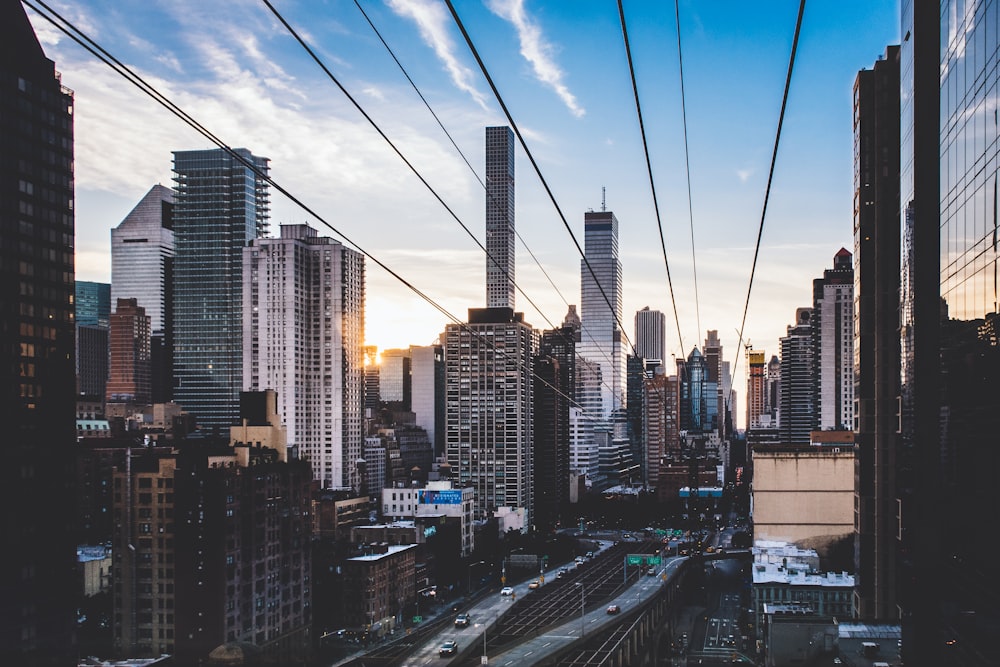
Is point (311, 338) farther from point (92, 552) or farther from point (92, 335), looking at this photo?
point (92, 552)

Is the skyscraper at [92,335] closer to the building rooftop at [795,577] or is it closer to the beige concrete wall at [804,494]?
the beige concrete wall at [804,494]

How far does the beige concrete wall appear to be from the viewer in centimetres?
3950

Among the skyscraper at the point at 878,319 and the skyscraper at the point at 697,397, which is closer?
the skyscraper at the point at 878,319

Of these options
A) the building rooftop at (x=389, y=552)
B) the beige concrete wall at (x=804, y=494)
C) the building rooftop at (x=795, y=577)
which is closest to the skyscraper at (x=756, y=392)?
the beige concrete wall at (x=804, y=494)

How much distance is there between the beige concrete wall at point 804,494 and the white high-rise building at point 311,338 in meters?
42.6

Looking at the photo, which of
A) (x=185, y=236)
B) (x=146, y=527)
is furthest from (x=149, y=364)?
(x=146, y=527)


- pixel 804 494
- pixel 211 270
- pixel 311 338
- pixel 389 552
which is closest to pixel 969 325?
pixel 804 494

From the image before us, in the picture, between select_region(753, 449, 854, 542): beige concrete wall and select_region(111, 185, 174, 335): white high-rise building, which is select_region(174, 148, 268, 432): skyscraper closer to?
select_region(111, 185, 174, 335): white high-rise building

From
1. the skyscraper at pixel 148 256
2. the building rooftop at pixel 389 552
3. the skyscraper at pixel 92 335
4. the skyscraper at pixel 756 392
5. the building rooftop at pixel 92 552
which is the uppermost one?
the skyscraper at pixel 148 256

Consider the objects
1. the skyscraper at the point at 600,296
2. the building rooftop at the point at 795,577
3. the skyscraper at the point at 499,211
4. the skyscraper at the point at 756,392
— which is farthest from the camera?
the skyscraper at the point at 756,392

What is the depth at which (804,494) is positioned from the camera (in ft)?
131

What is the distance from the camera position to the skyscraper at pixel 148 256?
101 metres

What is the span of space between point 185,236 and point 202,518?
238 feet

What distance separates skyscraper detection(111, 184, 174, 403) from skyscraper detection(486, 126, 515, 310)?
53527mm
